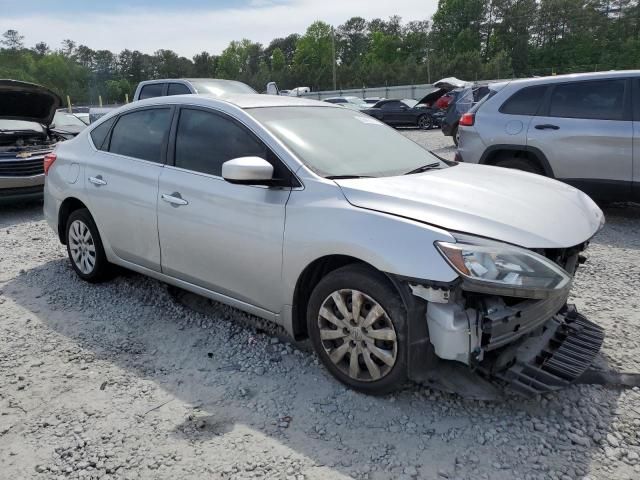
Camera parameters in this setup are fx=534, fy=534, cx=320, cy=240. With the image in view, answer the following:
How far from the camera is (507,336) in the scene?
8.66 feet

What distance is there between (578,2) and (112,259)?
88.5 meters

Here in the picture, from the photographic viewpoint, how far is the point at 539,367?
2723 mm

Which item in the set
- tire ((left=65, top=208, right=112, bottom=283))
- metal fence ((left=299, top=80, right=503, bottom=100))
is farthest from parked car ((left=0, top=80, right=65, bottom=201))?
metal fence ((left=299, top=80, right=503, bottom=100))

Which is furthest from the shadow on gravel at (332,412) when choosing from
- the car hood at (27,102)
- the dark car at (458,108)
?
the dark car at (458,108)

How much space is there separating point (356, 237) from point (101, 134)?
2.93 meters

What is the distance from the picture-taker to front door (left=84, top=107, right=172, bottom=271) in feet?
12.9

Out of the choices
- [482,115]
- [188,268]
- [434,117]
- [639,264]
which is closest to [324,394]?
[188,268]

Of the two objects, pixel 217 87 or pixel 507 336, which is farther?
pixel 217 87

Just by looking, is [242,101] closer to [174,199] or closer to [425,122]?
[174,199]

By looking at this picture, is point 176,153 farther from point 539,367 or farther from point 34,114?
point 34,114

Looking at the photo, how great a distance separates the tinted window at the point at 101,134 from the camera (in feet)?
14.9

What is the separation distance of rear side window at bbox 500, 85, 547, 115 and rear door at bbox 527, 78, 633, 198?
0.11 metres

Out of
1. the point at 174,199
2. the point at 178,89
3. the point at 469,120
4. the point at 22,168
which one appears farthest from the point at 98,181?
the point at 178,89

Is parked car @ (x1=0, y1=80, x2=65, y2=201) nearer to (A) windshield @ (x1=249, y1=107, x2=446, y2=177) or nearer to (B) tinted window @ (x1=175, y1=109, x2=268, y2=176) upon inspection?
(B) tinted window @ (x1=175, y1=109, x2=268, y2=176)
